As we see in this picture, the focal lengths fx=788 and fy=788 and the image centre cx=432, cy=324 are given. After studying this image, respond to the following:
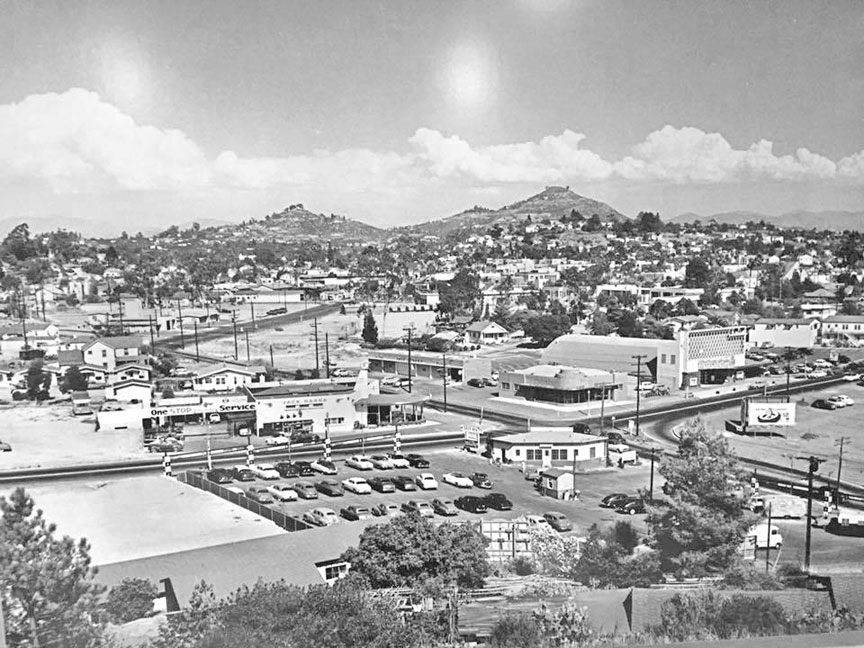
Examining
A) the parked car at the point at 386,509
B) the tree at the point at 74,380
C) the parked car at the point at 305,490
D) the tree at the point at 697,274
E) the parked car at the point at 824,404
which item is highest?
the tree at the point at 697,274

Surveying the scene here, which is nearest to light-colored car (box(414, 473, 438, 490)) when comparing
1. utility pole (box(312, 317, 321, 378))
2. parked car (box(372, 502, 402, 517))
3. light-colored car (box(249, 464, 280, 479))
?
parked car (box(372, 502, 402, 517))

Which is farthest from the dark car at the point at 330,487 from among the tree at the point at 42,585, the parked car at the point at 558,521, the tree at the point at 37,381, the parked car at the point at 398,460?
the tree at the point at 42,585

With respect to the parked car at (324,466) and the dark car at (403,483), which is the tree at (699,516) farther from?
the parked car at (324,466)

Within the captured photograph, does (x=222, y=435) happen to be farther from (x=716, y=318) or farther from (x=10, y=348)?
(x=716, y=318)

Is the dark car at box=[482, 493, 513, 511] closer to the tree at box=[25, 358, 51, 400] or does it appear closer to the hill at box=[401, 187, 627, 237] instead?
the hill at box=[401, 187, 627, 237]

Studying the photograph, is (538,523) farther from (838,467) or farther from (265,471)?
(838,467)

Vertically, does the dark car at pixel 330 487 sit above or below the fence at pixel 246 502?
below

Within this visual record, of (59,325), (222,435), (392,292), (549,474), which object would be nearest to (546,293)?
(392,292)
